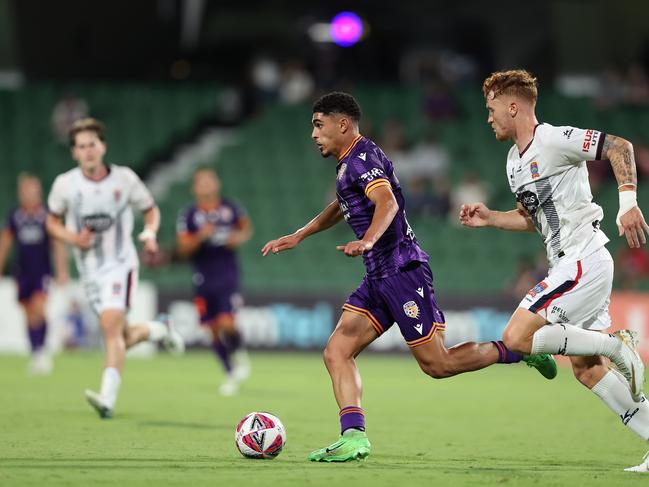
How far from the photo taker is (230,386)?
13445 millimetres

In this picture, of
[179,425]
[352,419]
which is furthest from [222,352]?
[352,419]

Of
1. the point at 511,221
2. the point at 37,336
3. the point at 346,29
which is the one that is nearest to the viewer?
the point at 511,221

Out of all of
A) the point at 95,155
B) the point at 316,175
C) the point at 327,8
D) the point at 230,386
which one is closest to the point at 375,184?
the point at 95,155

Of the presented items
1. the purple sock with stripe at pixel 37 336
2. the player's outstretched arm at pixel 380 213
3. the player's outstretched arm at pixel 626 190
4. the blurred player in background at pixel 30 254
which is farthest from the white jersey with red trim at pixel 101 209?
the blurred player in background at pixel 30 254

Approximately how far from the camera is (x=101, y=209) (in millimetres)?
10734

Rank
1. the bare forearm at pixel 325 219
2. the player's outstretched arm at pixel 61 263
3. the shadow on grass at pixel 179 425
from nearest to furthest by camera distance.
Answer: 1. the bare forearm at pixel 325 219
2. the shadow on grass at pixel 179 425
3. the player's outstretched arm at pixel 61 263

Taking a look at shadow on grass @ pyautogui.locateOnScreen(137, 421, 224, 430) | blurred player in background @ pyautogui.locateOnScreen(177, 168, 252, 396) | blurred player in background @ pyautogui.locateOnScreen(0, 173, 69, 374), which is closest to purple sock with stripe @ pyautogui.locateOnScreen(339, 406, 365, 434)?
shadow on grass @ pyautogui.locateOnScreen(137, 421, 224, 430)

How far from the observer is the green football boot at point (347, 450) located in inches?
289

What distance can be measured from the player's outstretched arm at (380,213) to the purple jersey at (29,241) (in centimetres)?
1041

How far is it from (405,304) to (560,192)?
3.99ft

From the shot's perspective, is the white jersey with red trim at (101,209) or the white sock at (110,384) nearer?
the white sock at (110,384)

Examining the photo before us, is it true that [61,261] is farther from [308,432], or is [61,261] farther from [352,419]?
[352,419]

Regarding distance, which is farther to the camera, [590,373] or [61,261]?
[61,261]

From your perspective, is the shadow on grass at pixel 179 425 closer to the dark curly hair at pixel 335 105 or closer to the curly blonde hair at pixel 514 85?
the dark curly hair at pixel 335 105
